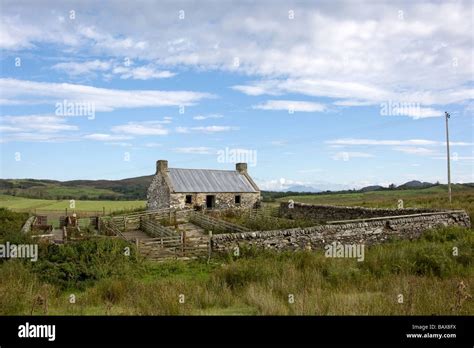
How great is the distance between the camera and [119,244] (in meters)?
13.1

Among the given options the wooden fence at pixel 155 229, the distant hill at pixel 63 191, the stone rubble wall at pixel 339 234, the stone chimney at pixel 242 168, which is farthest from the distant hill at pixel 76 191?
the stone rubble wall at pixel 339 234

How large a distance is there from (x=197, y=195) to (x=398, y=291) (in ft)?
90.6

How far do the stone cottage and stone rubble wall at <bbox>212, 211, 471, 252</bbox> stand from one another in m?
18.8

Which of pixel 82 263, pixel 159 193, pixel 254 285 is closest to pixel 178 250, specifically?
pixel 82 263

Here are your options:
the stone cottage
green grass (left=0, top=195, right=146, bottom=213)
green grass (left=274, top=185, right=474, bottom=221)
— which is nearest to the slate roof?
the stone cottage

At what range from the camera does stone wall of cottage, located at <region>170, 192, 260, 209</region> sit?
107ft

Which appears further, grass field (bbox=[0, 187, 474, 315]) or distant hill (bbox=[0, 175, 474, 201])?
distant hill (bbox=[0, 175, 474, 201])

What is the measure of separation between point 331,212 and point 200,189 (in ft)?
40.8

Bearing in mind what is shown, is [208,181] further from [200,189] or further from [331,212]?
[331,212]

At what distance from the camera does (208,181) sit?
36531mm

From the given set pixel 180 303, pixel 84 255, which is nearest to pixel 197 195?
pixel 84 255

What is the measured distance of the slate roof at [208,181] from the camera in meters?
34.4

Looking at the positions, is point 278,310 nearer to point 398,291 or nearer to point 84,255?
point 398,291

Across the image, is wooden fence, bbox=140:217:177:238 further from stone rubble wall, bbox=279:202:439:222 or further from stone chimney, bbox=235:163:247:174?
stone chimney, bbox=235:163:247:174
